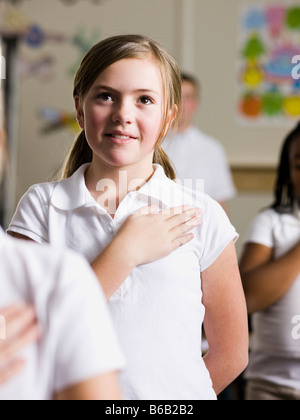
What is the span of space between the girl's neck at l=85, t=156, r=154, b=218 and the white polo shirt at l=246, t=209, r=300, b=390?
1.80ft

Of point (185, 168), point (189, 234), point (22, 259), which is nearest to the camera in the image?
point (22, 259)

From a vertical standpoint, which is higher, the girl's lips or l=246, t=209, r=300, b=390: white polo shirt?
→ the girl's lips

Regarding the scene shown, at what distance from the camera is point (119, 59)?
87cm

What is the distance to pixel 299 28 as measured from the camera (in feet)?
12.2

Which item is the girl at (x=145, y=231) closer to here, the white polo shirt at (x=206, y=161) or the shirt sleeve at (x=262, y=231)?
the shirt sleeve at (x=262, y=231)

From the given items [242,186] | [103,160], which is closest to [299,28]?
[242,186]

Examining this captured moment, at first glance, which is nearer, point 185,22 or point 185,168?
point 185,168

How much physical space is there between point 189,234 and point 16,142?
2.92 metres

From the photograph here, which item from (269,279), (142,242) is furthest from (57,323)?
(269,279)

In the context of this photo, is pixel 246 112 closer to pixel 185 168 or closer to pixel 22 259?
pixel 185 168

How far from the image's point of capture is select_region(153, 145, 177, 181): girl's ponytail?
1015 mm

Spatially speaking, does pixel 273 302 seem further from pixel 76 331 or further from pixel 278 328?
pixel 76 331

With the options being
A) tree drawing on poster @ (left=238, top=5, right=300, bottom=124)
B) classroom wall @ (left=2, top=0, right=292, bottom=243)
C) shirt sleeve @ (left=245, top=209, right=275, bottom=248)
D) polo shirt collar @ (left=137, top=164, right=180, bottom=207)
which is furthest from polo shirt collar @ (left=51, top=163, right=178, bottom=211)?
tree drawing on poster @ (left=238, top=5, right=300, bottom=124)
